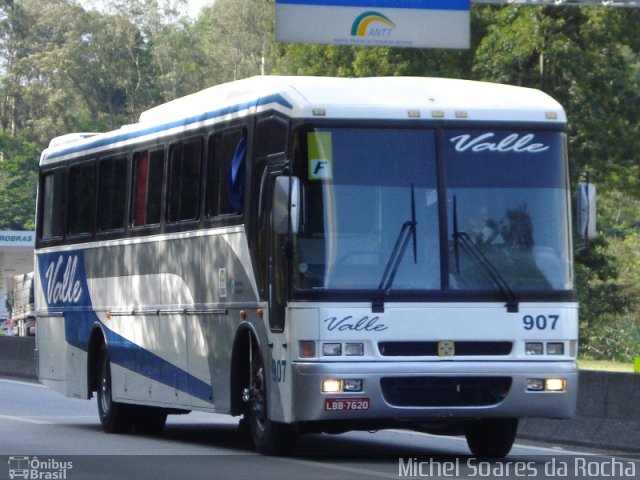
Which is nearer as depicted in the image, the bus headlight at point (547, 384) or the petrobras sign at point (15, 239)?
the bus headlight at point (547, 384)

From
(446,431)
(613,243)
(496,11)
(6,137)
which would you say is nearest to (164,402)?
(446,431)

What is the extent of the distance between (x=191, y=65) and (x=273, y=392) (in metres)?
82.8

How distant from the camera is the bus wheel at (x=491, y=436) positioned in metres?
15.0

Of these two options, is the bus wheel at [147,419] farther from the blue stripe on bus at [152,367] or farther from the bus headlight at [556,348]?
the bus headlight at [556,348]

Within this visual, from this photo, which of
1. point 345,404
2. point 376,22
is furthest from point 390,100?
point 376,22

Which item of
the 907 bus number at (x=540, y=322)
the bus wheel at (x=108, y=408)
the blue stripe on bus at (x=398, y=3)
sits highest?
the blue stripe on bus at (x=398, y=3)

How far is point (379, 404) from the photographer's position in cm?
1366

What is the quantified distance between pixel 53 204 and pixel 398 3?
7601 millimetres

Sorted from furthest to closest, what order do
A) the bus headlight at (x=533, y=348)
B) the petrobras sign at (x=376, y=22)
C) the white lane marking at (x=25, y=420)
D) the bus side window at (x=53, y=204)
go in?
1. the petrobras sign at (x=376, y=22)
2. the bus side window at (x=53, y=204)
3. the white lane marking at (x=25, y=420)
4. the bus headlight at (x=533, y=348)

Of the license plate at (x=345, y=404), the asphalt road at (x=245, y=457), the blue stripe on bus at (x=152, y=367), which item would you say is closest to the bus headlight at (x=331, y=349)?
the license plate at (x=345, y=404)

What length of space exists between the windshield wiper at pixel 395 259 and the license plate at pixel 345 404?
73 centimetres

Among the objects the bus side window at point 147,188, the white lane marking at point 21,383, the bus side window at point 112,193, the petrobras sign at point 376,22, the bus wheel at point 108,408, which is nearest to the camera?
the bus side window at point 147,188

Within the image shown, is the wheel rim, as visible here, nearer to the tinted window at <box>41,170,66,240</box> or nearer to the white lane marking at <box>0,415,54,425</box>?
the white lane marking at <box>0,415,54,425</box>

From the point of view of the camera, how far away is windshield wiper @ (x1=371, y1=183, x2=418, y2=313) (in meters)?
13.7
